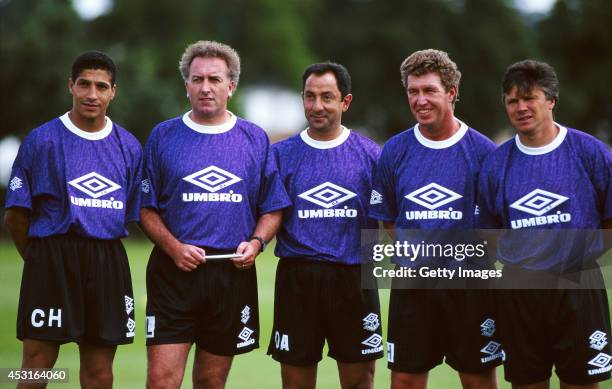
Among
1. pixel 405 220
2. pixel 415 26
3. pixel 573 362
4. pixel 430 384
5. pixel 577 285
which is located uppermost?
pixel 415 26

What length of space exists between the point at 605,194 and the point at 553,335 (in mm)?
949

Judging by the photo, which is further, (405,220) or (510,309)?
(405,220)

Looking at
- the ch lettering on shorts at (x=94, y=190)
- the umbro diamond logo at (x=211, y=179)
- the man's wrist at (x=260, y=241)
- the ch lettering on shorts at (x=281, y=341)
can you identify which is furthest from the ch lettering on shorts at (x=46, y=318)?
the ch lettering on shorts at (x=281, y=341)

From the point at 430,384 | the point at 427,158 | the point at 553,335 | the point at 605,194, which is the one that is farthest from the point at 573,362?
the point at 430,384

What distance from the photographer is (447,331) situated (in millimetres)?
6305

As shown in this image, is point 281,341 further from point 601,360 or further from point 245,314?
point 601,360

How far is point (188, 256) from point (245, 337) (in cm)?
72

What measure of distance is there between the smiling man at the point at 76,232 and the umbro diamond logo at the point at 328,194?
133cm

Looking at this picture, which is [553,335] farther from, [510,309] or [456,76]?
[456,76]

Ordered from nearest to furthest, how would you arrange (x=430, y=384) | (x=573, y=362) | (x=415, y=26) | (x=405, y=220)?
(x=573, y=362)
(x=405, y=220)
(x=430, y=384)
(x=415, y=26)

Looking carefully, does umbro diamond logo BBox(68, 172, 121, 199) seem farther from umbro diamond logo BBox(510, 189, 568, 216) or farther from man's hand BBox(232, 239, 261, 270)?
umbro diamond logo BBox(510, 189, 568, 216)

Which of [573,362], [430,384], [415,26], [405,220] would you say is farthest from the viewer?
[415,26]

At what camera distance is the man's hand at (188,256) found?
20.3ft

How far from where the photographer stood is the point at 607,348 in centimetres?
583
